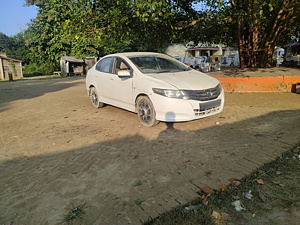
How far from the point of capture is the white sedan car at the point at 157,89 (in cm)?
485

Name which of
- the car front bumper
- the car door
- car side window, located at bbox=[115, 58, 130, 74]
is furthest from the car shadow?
car side window, located at bbox=[115, 58, 130, 74]

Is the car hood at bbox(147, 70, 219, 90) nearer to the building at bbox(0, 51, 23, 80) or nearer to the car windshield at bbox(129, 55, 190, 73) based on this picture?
the car windshield at bbox(129, 55, 190, 73)

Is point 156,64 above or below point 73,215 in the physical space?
above

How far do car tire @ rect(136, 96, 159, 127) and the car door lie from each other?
1.05ft

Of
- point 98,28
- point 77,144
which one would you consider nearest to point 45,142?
point 77,144

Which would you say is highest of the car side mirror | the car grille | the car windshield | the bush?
the bush

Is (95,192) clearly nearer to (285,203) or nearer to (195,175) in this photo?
(195,175)

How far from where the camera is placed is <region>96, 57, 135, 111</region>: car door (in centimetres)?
581

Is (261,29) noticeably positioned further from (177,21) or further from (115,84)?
(115,84)

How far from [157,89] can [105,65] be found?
2.50 metres

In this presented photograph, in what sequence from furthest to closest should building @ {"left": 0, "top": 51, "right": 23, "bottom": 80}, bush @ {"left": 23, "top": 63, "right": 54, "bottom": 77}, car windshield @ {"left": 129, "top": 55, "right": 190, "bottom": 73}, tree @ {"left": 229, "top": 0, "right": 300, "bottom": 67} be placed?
bush @ {"left": 23, "top": 63, "right": 54, "bottom": 77}
building @ {"left": 0, "top": 51, "right": 23, "bottom": 80}
tree @ {"left": 229, "top": 0, "right": 300, "bottom": 67}
car windshield @ {"left": 129, "top": 55, "right": 190, "bottom": 73}

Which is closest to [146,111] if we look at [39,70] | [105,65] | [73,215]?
[105,65]

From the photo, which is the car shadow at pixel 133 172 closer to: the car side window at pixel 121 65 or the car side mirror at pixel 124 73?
the car side mirror at pixel 124 73

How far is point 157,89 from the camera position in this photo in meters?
4.98
